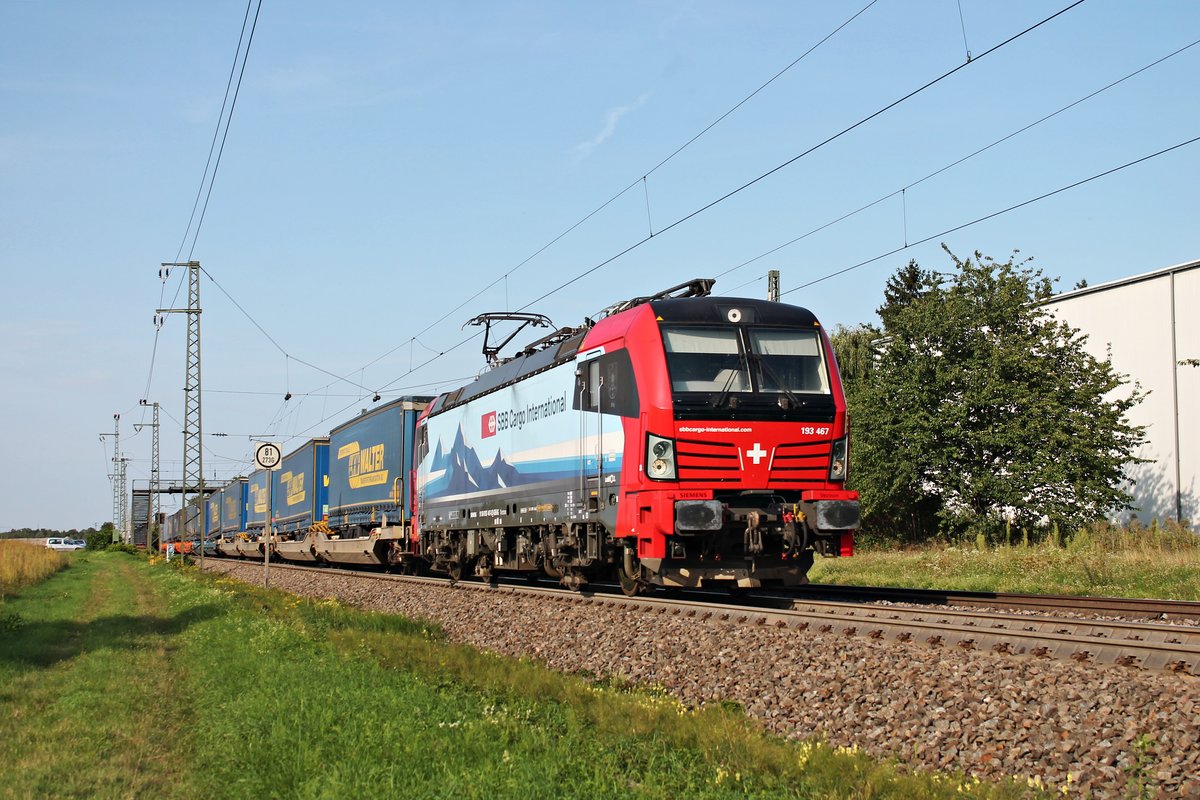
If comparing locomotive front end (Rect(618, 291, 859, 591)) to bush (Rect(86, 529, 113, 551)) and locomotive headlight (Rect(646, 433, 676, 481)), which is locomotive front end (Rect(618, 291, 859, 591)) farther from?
bush (Rect(86, 529, 113, 551))

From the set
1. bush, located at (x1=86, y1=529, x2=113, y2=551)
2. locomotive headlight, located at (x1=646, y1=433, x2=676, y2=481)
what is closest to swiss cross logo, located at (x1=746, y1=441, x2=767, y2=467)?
locomotive headlight, located at (x1=646, y1=433, x2=676, y2=481)

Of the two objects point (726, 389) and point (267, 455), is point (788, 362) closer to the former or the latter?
point (726, 389)

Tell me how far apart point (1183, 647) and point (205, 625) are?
41.0ft

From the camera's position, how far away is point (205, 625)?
49.8ft

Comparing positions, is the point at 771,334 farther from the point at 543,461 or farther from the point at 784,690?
the point at 784,690

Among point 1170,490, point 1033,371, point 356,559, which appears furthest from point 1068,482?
point 356,559

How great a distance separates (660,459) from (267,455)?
12.9 meters

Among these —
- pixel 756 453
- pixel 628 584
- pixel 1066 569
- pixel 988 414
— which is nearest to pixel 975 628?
pixel 756 453

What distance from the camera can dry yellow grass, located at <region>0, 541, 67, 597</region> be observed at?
85.2ft

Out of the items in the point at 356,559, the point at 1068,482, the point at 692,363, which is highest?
the point at 692,363

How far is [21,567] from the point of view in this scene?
30.4 metres

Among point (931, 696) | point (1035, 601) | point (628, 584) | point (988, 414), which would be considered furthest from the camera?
point (988, 414)

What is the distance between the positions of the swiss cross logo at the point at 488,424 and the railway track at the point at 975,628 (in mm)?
5275

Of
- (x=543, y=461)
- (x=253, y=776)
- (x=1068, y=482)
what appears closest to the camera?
(x=253, y=776)
